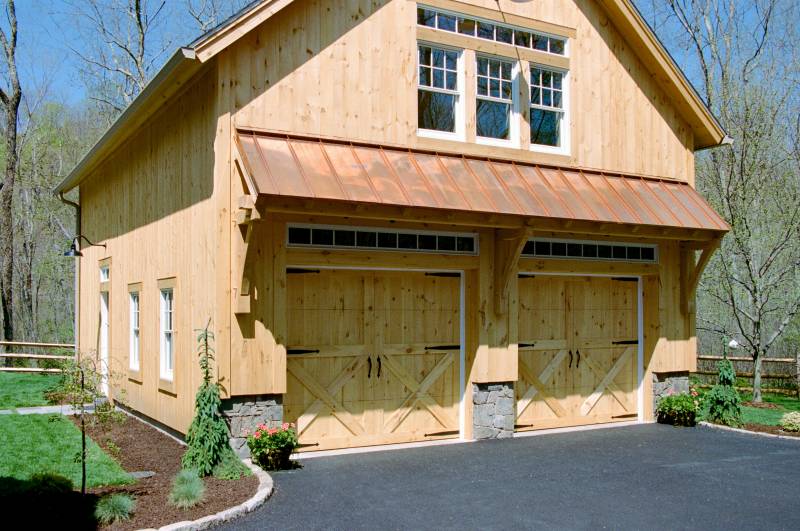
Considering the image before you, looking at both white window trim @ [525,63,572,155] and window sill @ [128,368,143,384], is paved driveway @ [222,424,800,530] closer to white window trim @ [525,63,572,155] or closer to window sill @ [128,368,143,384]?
white window trim @ [525,63,572,155]

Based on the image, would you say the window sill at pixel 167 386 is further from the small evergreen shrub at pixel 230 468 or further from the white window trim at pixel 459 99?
the white window trim at pixel 459 99

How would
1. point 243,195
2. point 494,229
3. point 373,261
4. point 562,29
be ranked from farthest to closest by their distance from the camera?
point 562,29
point 494,229
point 373,261
point 243,195

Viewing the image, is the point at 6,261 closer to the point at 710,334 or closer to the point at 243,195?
the point at 243,195

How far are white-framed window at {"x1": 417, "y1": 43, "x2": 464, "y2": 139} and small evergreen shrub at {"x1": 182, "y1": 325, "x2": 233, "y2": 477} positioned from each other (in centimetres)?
460

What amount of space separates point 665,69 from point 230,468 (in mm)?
9309

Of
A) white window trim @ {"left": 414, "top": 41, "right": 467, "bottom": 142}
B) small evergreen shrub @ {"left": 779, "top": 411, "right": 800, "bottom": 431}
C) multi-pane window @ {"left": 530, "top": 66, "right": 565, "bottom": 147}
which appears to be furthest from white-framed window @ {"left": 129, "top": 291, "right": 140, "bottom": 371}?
small evergreen shrub @ {"left": 779, "top": 411, "right": 800, "bottom": 431}

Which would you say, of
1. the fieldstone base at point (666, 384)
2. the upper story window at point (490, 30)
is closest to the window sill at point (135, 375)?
the upper story window at point (490, 30)

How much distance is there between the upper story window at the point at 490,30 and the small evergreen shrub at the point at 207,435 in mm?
5704

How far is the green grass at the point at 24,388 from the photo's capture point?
14648mm

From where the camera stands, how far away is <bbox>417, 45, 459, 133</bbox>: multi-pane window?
438 inches

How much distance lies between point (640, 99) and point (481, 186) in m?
4.15

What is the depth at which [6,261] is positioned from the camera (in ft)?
78.8

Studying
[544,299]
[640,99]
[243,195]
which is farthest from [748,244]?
[243,195]

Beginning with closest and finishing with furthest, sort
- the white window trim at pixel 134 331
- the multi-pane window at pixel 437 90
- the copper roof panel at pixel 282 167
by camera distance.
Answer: the copper roof panel at pixel 282 167 → the multi-pane window at pixel 437 90 → the white window trim at pixel 134 331
